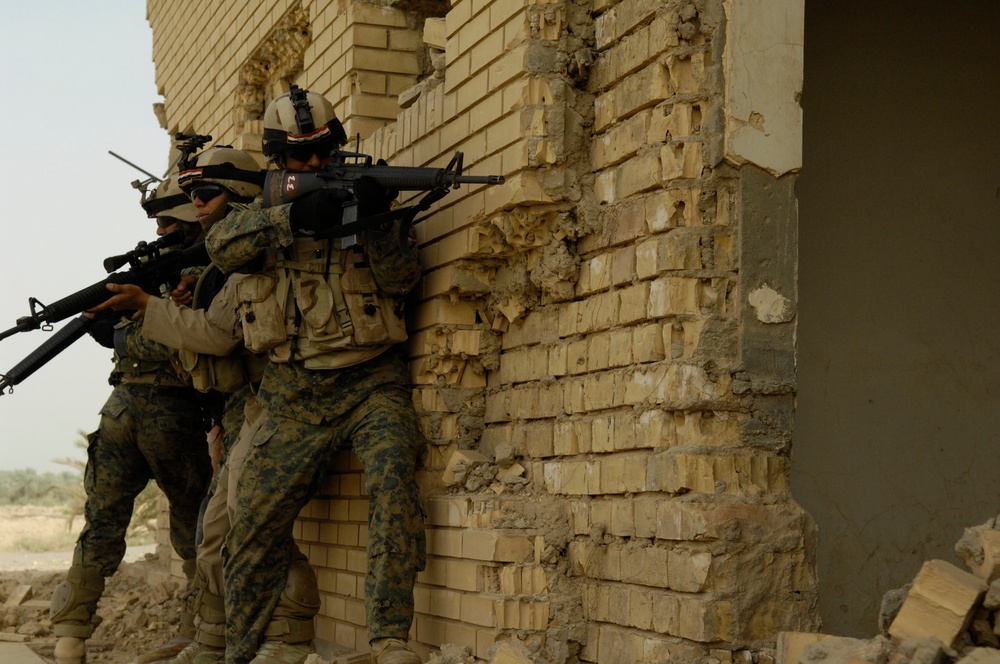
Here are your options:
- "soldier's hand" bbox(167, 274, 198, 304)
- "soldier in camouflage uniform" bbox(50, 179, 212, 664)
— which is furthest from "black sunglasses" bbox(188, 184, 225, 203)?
"soldier in camouflage uniform" bbox(50, 179, 212, 664)

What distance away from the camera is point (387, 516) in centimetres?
461

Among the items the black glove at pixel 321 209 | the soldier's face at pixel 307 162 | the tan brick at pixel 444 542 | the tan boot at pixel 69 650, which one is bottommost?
the tan boot at pixel 69 650

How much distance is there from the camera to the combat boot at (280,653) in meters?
5.03

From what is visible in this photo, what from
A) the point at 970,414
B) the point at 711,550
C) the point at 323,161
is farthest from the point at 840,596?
the point at 323,161

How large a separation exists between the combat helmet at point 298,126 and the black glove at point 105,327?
2.02 meters

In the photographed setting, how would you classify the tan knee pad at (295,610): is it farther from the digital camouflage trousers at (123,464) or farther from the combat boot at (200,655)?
the digital camouflage trousers at (123,464)

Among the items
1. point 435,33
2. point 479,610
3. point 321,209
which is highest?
point 435,33

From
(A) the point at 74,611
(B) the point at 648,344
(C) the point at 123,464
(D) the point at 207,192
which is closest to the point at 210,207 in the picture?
(D) the point at 207,192

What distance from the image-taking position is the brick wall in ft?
12.3

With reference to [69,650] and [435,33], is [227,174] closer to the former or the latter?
[435,33]

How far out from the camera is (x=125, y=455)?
6.54 metres

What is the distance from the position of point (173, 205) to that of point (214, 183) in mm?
614

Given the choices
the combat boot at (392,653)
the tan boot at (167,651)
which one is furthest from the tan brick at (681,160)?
the tan boot at (167,651)

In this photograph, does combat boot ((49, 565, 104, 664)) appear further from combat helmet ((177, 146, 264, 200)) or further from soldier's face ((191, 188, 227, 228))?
combat helmet ((177, 146, 264, 200))
